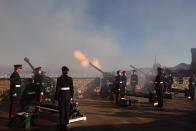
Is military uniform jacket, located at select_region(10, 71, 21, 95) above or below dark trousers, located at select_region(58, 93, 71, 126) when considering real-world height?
above

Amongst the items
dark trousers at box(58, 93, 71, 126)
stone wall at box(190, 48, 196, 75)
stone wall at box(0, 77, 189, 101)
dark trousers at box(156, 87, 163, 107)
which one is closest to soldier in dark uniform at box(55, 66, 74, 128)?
dark trousers at box(58, 93, 71, 126)

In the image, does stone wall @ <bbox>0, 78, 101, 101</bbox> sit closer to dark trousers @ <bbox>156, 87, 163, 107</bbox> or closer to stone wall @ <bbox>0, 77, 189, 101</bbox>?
stone wall @ <bbox>0, 77, 189, 101</bbox>

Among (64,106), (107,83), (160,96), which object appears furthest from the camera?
(107,83)

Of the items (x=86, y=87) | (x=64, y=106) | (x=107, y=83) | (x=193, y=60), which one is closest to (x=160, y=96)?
(x=64, y=106)

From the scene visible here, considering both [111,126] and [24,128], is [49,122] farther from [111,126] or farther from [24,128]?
[111,126]

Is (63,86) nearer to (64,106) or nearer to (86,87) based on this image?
(64,106)

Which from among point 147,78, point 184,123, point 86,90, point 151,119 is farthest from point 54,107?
point 147,78

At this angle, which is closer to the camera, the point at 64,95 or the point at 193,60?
the point at 64,95

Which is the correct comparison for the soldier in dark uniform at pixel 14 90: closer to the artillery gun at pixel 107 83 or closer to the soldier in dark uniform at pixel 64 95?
the soldier in dark uniform at pixel 64 95

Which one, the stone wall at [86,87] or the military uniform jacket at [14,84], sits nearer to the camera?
the military uniform jacket at [14,84]

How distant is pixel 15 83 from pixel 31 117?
1508 mm

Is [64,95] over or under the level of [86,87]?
over

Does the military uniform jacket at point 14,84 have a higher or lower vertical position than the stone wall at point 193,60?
lower

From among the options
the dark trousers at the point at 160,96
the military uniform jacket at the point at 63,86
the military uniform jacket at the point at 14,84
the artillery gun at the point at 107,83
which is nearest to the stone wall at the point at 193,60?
the artillery gun at the point at 107,83
